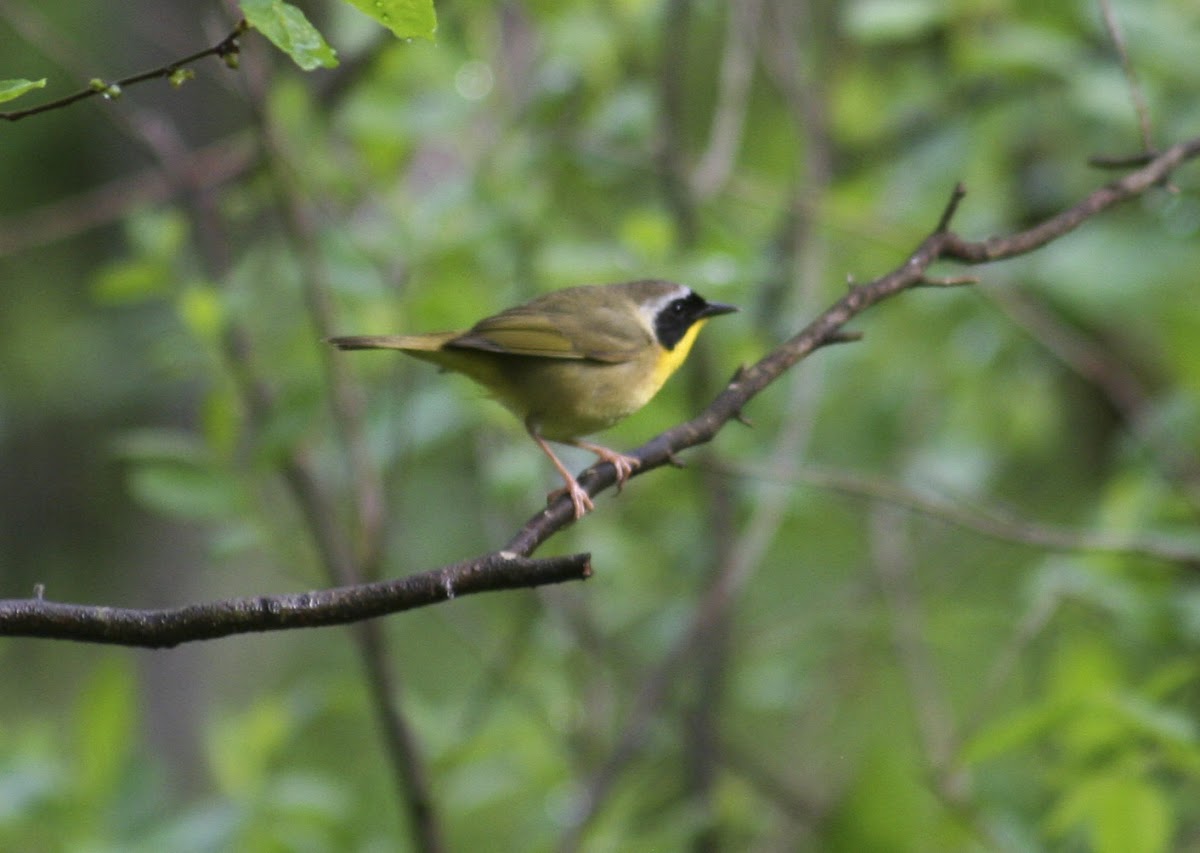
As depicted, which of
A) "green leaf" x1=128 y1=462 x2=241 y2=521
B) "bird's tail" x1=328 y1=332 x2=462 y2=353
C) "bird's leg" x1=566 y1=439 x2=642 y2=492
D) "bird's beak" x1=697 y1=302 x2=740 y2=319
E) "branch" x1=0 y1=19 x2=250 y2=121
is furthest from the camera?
"bird's beak" x1=697 y1=302 x2=740 y2=319

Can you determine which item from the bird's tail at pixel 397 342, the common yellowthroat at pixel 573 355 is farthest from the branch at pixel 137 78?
the common yellowthroat at pixel 573 355

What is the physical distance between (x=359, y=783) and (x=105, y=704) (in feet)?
7.92

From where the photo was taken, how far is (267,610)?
1.81 meters

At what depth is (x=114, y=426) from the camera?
25.2ft

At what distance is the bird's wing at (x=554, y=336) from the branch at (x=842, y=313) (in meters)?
0.94

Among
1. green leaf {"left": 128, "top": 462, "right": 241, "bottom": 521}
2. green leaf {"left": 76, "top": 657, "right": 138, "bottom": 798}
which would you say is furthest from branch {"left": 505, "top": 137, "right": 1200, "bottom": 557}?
green leaf {"left": 76, "top": 657, "right": 138, "bottom": 798}

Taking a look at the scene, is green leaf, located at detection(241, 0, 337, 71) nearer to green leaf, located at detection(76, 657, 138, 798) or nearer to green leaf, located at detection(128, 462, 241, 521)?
green leaf, located at detection(128, 462, 241, 521)

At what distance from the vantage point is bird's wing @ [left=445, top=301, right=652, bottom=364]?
3.65 m

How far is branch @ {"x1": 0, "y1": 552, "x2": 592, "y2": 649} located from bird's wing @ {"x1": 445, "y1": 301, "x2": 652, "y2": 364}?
5.69ft

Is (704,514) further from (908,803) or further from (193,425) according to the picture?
(193,425)

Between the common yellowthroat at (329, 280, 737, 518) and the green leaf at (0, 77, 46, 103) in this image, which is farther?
the common yellowthroat at (329, 280, 737, 518)

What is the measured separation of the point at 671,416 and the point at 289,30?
2743 mm

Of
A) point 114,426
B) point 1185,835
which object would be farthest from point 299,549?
point 114,426

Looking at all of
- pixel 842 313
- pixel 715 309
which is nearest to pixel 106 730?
pixel 715 309
